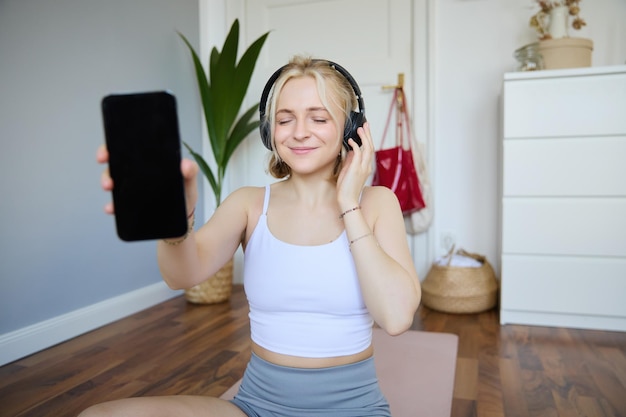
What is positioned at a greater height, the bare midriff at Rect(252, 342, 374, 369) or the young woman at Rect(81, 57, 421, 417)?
the young woman at Rect(81, 57, 421, 417)

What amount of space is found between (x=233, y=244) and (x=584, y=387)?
1405mm

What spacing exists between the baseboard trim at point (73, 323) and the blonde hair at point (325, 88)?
1614 millimetres

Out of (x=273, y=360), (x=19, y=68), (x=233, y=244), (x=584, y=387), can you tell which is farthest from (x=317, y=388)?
(x=19, y=68)

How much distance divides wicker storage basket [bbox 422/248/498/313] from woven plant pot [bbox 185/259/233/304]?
116 centimetres

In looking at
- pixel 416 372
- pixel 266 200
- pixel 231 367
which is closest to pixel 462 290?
pixel 416 372

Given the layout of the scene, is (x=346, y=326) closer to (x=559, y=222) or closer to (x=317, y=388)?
(x=317, y=388)

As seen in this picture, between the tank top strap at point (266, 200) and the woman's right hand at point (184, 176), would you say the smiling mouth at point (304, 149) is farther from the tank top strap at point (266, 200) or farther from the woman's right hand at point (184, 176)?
the woman's right hand at point (184, 176)

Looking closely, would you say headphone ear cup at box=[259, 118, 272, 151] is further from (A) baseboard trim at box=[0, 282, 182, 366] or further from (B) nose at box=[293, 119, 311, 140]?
(A) baseboard trim at box=[0, 282, 182, 366]

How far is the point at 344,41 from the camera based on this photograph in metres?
3.31

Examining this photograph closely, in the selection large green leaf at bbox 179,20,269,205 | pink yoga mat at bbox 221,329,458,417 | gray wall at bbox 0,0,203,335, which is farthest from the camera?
large green leaf at bbox 179,20,269,205

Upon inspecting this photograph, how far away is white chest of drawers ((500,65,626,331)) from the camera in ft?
7.82

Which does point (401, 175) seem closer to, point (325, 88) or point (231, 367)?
point (231, 367)

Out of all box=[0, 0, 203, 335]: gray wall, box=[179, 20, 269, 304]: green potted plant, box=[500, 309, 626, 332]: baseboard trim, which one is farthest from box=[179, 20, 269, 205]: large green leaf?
box=[500, 309, 626, 332]: baseboard trim

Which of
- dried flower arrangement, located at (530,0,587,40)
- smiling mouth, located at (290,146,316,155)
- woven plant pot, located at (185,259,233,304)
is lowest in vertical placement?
woven plant pot, located at (185,259,233,304)
